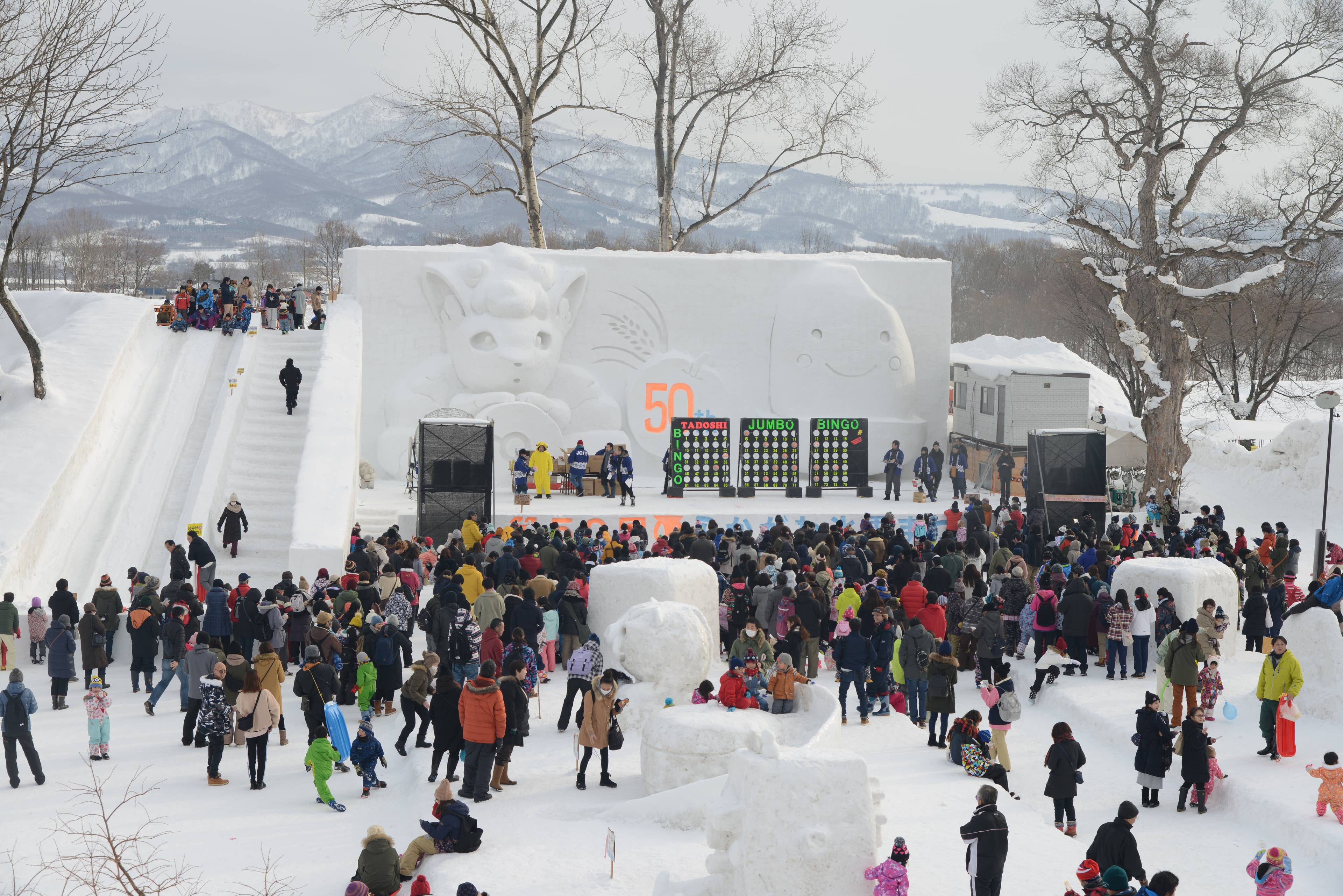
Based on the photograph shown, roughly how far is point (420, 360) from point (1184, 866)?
1887 centimetres

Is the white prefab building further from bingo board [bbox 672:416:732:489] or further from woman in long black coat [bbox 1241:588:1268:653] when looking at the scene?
woman in long black coat [bbox 1241:588:1268:653]

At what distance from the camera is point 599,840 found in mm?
9883

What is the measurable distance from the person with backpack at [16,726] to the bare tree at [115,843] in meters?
0.44

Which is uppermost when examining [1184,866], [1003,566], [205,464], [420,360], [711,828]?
[420,360]

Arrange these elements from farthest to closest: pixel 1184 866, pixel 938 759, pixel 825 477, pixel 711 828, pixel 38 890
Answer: pixel 825 477
pixel 938 759
pixel 1184 866
pixel 38 890
pixel 711 828

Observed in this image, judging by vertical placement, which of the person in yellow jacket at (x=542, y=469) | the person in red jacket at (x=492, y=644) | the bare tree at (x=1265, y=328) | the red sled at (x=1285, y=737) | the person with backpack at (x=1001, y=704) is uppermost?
the bare tree at (x=1265, y=328)

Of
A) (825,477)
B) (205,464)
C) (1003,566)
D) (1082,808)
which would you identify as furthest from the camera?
(825,477)

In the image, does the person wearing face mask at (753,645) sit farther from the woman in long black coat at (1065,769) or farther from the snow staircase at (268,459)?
the snow staircase at (268,459)

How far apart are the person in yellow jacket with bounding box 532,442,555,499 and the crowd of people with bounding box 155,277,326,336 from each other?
5.35 meters

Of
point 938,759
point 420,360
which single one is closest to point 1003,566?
point 938,759

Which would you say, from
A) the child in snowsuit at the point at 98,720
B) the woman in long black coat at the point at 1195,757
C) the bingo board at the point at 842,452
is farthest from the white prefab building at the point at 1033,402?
the child in snowsuit at the point at 98,720

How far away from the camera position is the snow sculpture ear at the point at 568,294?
26.0 m

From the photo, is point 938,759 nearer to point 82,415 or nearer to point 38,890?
point 38,890

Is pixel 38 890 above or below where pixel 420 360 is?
below
